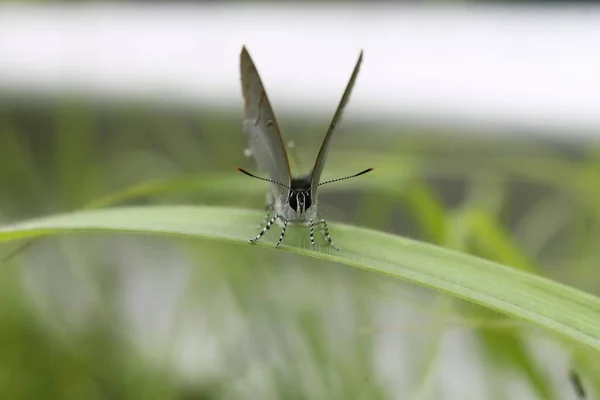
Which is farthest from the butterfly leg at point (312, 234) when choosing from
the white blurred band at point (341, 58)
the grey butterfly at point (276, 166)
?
the white blurred band at point (341, 58)

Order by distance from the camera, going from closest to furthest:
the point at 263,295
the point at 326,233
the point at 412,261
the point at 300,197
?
the point at 412,261 → the point at 326,233 → the point at 300,197 → the point at 263,295

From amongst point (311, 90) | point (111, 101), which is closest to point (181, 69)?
point (111, 101)

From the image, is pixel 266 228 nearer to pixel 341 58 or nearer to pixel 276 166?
pixel 276 166

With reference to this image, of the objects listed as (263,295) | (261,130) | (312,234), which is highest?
(261,130)

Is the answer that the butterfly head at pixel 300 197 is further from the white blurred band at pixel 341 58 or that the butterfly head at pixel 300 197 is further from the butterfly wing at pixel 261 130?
the white blurred band at pixel 341 58

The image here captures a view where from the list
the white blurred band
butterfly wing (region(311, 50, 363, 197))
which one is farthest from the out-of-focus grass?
the white blurred band

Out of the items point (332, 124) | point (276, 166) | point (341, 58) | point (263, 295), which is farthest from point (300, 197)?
point (341, 58)

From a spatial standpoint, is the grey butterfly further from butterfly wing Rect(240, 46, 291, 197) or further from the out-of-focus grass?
the out-of-focus grass
